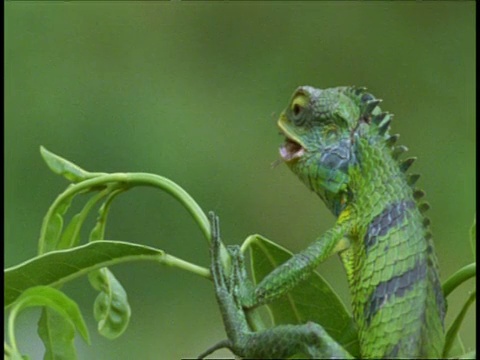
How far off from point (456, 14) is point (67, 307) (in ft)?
6.62

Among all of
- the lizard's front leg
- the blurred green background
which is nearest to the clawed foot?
the lizard's front leg

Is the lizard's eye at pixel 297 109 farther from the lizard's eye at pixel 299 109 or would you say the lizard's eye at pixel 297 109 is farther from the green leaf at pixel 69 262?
the green leaf at pixel 69 262

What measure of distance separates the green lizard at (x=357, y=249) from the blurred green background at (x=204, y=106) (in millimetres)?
1020

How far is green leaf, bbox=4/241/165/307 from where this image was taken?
916mm

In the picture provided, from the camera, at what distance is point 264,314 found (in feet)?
5.73

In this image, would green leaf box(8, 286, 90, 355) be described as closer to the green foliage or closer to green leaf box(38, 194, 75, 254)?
the green foliage

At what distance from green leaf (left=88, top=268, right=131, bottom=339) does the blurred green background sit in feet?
3.32

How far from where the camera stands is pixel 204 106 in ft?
8.34

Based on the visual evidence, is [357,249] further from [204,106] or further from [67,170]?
[204,106]

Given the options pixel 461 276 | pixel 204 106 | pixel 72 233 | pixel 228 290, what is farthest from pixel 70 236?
pixel 204 106

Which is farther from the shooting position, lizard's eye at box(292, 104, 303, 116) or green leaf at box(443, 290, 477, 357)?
lizard's eye at box(292, 104, 303, 116)

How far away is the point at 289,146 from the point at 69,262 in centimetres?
37

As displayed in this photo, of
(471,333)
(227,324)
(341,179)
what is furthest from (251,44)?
(227,324)

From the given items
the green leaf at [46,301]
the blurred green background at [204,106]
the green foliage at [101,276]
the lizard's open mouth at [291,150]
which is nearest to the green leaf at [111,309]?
the green foliage at [101,276]
